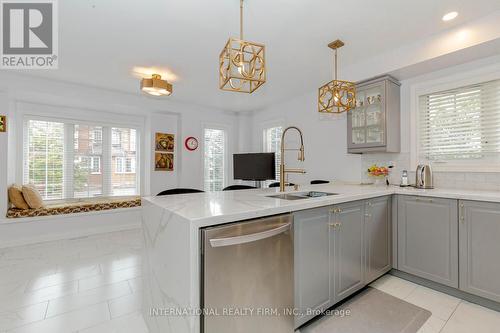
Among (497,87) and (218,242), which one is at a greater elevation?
(497,87)

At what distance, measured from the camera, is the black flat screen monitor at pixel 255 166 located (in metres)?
4.49

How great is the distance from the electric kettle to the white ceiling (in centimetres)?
144

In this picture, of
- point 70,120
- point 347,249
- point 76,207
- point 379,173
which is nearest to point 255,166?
point 379,173

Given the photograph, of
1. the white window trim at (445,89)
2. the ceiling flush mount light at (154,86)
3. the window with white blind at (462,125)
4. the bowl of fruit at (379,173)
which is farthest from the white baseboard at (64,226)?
the window with white blind at (462,125)

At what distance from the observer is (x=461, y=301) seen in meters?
2.03

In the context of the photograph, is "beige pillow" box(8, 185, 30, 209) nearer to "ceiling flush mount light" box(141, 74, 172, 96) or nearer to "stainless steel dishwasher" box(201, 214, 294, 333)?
"ceiling flush mount light" box(141, 74, 172, 96)

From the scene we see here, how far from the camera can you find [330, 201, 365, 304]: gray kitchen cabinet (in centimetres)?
182

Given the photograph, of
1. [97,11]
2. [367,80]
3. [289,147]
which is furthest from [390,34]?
[97,11]

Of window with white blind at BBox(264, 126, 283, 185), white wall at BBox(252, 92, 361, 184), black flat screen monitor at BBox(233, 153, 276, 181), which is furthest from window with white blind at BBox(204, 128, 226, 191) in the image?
white wall at BBox(252, 92, 361, 184)

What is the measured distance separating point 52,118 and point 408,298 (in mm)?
5798

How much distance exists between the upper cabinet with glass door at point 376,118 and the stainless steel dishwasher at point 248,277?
2145 mm

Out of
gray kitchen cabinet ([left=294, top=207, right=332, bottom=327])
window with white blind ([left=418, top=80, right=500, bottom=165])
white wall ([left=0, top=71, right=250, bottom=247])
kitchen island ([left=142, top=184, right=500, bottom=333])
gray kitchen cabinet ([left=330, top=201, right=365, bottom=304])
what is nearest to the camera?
kitchen island ([left=142, top=184, right=500, bottom=333])

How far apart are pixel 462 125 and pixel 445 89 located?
1.56 ft

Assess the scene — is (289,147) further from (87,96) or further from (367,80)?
(87,96)
